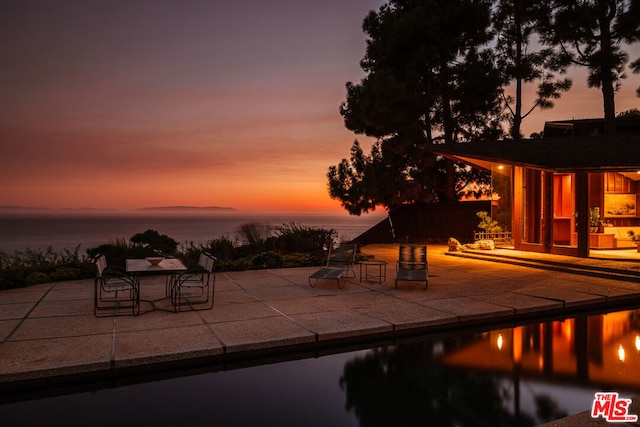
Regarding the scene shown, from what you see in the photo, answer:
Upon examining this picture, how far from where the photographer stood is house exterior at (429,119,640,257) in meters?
11.8

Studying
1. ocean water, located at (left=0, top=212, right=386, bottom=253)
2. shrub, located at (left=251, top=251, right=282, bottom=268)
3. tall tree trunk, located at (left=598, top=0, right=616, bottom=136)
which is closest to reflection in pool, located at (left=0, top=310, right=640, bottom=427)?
shrub, located at (left=251, top=251, right=282, bottom=268)

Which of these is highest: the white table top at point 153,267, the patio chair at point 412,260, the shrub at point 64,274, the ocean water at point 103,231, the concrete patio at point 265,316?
the white table top at point 153,267

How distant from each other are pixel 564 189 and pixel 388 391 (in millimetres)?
12485

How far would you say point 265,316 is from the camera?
620 centimetres

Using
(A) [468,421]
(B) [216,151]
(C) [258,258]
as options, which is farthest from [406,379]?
(B) [216,151]

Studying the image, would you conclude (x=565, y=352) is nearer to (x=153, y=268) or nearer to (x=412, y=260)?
(x=412, y=260)

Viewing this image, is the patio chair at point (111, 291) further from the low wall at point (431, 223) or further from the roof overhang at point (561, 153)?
the low wall at point (431, 223)

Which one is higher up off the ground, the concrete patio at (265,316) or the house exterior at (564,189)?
the house exterior at (564,189)

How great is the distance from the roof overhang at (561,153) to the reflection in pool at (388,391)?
7.16 m

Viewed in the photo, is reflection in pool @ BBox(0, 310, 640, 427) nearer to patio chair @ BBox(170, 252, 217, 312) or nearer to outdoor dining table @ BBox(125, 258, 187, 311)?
patio chair @ BBox(170, 252, 217, 312)

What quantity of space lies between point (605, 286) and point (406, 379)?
6.26m

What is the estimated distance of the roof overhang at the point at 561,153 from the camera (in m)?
11.4

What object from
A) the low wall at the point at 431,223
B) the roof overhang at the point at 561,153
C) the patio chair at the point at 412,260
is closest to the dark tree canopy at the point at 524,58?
the low wall at the point at 431,223

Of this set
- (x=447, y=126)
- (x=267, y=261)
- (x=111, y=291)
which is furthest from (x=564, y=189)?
(x=111, y=291)
